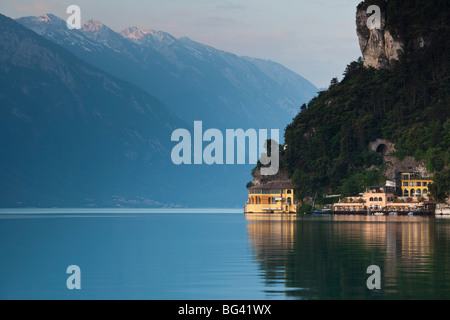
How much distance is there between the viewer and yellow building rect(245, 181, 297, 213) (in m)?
179

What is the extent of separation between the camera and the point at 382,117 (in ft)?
589

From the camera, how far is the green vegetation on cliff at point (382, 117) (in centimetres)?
16400

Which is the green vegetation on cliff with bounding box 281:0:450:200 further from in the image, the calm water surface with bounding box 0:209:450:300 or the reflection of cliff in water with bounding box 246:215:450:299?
the calm water surface with bounding box 0:209:450:300

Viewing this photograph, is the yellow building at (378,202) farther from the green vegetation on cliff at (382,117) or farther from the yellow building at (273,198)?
the yellow building at (273,198)

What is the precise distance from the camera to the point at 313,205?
171 meters

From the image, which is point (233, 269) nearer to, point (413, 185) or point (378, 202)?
point (378, 202)

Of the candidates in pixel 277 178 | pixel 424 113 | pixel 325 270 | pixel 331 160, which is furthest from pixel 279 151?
pixel 325 270

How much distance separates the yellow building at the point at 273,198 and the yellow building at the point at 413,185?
87.0 ft

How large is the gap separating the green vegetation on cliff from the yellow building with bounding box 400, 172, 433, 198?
Answer: 150 inches

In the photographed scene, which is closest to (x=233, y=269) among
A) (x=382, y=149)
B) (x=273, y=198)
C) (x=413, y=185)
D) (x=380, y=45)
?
(x=413, y=185)

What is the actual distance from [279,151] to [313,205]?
23.4 metres

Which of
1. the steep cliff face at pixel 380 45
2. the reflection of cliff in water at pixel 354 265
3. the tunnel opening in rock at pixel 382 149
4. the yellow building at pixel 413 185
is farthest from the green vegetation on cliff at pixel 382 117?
the reflection of cliff in water at pixel 354 265
